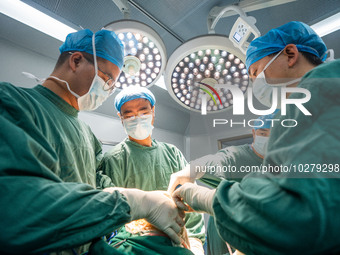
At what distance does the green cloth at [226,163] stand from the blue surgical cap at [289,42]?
724mm

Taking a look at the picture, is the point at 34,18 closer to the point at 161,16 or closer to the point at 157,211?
the point at 161,16

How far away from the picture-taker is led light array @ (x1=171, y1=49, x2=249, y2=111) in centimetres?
116

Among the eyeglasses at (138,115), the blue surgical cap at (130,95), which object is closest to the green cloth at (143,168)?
the eyeglasses at (138,115)

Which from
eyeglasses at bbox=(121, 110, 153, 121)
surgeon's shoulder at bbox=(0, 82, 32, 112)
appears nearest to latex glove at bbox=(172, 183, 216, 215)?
eyeglasses at bbox=(121, 110, 153, 121)

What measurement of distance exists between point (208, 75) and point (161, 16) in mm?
844

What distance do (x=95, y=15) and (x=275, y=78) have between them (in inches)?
60.6

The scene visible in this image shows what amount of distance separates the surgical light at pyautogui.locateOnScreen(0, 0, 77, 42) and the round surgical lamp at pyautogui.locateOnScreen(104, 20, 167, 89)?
87cm

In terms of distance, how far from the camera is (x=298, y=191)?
0.46m

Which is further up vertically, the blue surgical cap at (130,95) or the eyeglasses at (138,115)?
the blue surgical cap at (130,95)

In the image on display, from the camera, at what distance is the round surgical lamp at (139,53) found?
103 centimetres

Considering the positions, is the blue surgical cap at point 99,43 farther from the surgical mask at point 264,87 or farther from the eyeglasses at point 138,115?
the surgical mask at point 264,87

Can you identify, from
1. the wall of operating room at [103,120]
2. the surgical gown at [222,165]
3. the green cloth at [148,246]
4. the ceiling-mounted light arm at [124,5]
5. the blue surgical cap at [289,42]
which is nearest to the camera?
the green cloth at [148,246]

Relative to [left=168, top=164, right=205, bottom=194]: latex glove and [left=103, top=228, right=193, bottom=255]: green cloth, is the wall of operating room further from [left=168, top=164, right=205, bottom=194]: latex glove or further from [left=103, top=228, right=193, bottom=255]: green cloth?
[left=103, top=228, right=193, bottom=255]: green cloth

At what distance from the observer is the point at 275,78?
0.96 m
